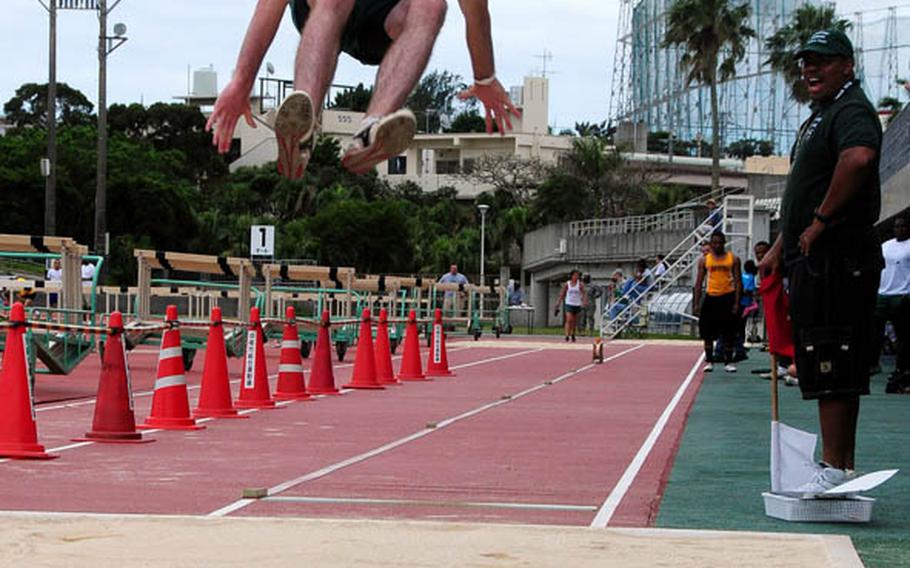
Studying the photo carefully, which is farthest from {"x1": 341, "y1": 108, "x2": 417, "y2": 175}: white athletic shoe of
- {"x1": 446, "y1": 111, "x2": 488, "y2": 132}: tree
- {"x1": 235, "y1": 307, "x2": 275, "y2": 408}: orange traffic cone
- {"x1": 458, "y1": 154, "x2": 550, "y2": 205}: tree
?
{"x1": 458, "y1": 154, "x2": 550, "y2": 205}: tree

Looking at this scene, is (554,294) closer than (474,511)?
No

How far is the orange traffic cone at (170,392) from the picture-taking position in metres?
14.5

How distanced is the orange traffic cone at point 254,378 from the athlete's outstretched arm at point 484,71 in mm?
9802

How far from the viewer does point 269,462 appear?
1163 centimetres

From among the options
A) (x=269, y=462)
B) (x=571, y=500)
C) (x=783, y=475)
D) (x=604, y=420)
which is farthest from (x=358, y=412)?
(x=783, y=475)

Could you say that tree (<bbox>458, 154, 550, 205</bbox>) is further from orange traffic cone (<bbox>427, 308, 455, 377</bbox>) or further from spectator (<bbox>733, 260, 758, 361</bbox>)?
orange traffic cone (<bbox>427, 308, 455, 377</bbox>)

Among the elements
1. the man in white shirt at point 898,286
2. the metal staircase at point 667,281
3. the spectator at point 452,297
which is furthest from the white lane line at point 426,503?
the metal staircase at point 667,281

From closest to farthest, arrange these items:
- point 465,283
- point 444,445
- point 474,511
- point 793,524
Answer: point 793,524
point 474,511
point 444,445
point 465,283

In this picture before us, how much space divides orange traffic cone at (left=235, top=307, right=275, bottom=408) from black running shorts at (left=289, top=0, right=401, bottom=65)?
10364 millimetres

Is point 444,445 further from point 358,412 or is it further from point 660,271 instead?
point 660,271

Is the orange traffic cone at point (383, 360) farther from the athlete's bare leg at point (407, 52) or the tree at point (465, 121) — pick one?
the athlete's bare leg at point (407, 52)

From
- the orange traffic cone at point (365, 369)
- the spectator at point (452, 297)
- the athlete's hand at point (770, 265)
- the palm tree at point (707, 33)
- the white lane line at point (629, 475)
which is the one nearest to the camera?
the white lane line at point (629, 475)

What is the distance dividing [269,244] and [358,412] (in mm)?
4241

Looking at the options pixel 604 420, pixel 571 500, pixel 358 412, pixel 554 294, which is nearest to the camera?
pixel 571 500
